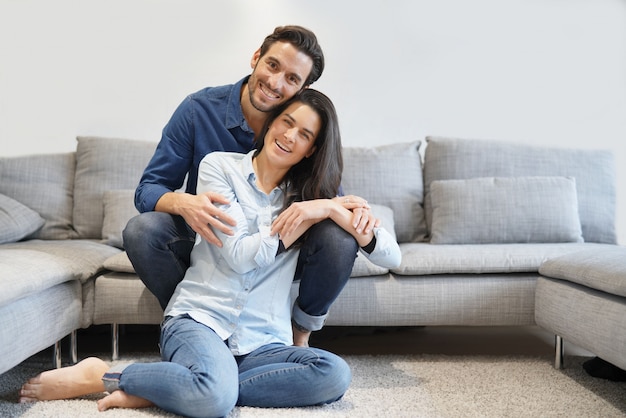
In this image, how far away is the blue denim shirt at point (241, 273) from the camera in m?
1.60

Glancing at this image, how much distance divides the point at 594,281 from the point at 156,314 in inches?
50.9

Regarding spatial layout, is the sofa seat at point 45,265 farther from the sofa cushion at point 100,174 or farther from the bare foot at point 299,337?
the bare foot at point 299,337

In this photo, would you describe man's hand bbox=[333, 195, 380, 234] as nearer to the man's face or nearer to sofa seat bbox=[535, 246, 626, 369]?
the man's face

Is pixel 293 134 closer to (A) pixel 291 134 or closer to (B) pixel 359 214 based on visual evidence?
(A) pixel 291 134

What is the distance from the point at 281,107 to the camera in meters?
1.80

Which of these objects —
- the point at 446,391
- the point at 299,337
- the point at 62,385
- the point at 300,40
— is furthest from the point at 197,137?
the point at 446,391

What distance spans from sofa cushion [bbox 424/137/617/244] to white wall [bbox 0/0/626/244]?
308 mm

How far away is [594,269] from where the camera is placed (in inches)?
68.8

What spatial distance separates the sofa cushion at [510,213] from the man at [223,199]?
0.90m

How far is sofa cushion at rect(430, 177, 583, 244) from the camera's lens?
8.20 feet

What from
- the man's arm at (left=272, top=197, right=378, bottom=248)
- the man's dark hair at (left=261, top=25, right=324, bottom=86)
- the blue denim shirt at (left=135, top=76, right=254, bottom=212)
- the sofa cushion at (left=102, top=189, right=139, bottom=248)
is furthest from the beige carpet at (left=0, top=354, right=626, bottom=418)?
the man's dark hair at (left=261, top=25, right=324, bottom=86)

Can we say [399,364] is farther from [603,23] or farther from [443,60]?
[603,23]

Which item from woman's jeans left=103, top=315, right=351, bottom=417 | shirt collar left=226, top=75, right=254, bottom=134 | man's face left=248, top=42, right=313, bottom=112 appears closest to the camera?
woman's jeans left=103, top=315, right=351, bottom=417

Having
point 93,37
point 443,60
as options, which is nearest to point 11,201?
point 93,37
